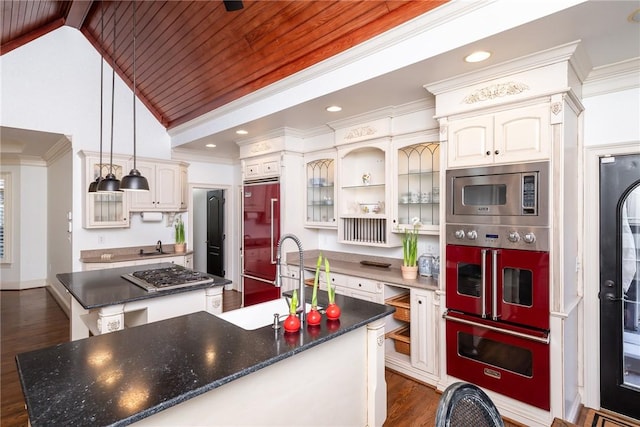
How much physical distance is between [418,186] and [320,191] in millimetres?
1409

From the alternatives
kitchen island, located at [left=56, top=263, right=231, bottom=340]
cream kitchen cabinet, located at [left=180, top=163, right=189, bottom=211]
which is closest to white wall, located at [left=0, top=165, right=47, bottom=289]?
cream kitchen cabinet, located at [left=180, top=163, right=189, bottom=211]

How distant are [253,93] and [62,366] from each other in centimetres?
310

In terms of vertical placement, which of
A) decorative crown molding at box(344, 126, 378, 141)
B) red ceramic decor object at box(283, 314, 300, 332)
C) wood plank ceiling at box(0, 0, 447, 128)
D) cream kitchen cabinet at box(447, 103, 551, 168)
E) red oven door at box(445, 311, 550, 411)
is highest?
wood plank ceiling at box(0, 0, 447, 128)

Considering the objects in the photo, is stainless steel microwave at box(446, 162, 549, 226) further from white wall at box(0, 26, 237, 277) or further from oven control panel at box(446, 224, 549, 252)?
white wall at box(0, 26, 237, 277)

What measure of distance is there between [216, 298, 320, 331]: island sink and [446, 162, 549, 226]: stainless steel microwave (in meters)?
1.45

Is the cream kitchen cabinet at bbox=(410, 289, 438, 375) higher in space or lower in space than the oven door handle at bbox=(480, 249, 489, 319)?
lower

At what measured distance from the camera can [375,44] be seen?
258 centimetres

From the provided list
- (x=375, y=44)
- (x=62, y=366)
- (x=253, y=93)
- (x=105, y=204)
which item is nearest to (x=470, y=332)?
(x=375, y=44)

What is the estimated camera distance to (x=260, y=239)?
461 centimetres

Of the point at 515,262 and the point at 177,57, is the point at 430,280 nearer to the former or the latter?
the point at 515,262

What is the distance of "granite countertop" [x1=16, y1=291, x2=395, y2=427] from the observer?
110cm

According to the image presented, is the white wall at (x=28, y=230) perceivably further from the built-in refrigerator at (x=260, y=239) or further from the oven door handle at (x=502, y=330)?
the oven door handle at (x=502, y=330)

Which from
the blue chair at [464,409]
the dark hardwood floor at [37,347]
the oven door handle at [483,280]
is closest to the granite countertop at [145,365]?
the blue chair at [464,409]

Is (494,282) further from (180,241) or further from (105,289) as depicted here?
(180,241)
